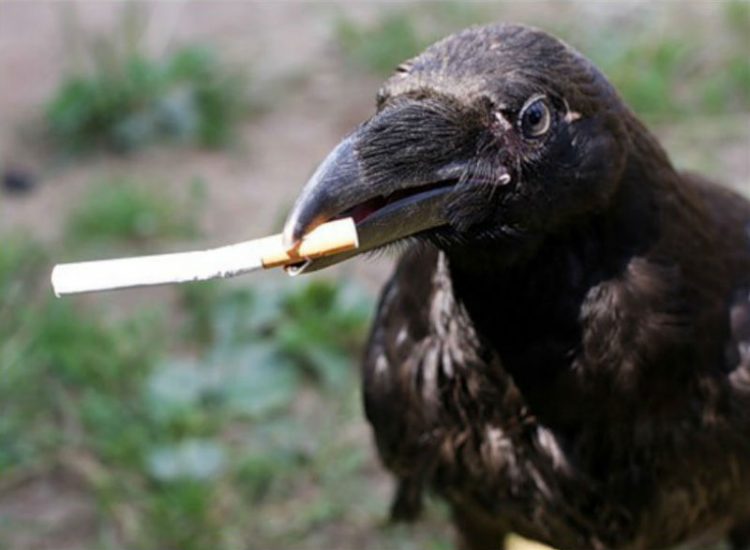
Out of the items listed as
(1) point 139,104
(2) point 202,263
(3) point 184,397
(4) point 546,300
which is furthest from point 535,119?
(1) point 139,104

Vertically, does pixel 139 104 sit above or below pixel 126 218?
above

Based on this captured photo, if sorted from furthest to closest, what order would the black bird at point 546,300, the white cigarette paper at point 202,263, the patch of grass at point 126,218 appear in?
1. the patch of grass at point 126,218
2. the black bird at point 546,300
3. the white cigarette paper at point 202,263

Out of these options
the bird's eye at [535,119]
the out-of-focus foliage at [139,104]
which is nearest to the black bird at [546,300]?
the bird's eye at [535,119]

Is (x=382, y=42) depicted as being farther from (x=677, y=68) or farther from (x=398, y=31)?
(x=677, y=68)

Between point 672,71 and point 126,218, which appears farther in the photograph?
point 672,71

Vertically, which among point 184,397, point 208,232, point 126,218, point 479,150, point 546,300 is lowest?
point 546,300

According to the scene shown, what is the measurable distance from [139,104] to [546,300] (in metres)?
2.81

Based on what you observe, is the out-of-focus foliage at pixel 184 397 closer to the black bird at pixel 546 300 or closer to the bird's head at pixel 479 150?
the black bird at pixel 546 300

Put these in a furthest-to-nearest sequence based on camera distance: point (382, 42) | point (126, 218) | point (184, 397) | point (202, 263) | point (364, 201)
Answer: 1. point (382, 42)
2. point (126, 218)
3. point (184, 397)
4. point (364, 201)
5. point (202, 263)

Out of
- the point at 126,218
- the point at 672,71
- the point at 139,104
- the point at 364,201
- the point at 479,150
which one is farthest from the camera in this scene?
the point at 672,71

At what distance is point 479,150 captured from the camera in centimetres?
244

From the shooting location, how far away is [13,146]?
201 inches

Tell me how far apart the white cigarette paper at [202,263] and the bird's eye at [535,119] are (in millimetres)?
392

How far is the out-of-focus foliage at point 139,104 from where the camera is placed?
511 centimetres
